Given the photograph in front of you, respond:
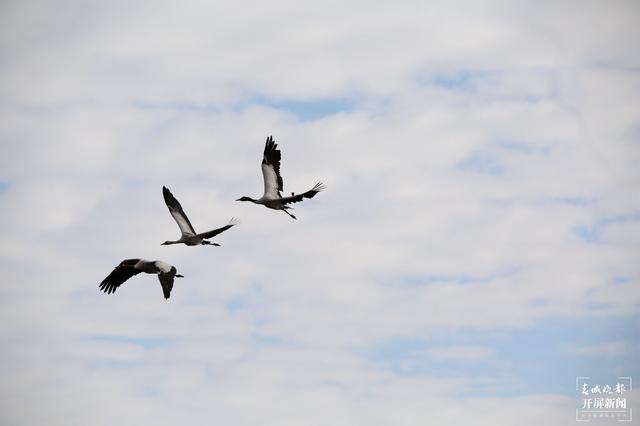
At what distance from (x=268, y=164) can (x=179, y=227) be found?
5.64 metres

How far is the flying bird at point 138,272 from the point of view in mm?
47719

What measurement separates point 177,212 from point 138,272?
3.87 m

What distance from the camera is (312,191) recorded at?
47469 millimetres

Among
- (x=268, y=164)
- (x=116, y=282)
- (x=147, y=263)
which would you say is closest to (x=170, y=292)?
(x=147, y=263)

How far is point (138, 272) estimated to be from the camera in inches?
2030

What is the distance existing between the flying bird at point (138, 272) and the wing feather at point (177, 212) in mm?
3239

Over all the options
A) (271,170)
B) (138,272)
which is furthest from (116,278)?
(271,170)

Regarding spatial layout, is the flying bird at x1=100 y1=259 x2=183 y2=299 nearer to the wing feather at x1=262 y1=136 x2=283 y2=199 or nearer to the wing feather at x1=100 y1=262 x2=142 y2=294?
the wing feather at x1=100 y1=262 x2=142 y2=294

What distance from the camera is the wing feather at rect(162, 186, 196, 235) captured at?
52.9 meters

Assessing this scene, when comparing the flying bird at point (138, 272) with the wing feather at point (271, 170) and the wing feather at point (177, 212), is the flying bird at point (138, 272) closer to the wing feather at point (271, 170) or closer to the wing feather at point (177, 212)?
the wing feather at point (177, 212)

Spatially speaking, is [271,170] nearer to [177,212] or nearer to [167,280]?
[177,212]

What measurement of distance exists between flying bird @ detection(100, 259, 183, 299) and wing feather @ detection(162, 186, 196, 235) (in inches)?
128

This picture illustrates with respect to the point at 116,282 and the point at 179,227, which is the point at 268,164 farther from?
the point at 116,282

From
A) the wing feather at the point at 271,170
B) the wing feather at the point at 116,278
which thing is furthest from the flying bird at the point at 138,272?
the wing feather at the point at 271,170
